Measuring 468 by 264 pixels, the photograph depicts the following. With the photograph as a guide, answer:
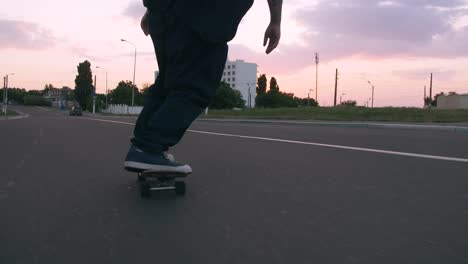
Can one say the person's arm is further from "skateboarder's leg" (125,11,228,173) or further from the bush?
the bush

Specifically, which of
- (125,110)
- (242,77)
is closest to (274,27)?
(125,110)

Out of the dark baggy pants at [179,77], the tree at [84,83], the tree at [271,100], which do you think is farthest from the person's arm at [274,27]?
the tree at [271,100]

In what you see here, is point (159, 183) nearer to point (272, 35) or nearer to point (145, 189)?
point (145, 189)

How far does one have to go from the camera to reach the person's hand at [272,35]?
237cm

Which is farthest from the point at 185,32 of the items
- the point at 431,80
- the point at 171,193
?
the point at 431,80

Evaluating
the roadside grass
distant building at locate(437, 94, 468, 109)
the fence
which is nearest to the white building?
the fence

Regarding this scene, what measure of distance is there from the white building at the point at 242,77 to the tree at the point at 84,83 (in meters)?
66.8

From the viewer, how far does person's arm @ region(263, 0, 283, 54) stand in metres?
2.29

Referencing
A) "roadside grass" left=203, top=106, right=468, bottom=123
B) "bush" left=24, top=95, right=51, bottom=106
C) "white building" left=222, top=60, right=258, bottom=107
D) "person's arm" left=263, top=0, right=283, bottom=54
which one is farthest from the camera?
"white building" left=222, top=60, right=258, bottom=107

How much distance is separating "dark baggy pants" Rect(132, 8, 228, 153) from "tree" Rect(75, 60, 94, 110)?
351ft

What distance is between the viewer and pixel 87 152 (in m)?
3.59

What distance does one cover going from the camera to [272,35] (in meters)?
2.40

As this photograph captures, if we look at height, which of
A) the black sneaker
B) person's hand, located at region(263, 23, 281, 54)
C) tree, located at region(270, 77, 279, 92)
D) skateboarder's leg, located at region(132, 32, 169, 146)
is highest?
tree, located at region(270, 77, 279, 92)

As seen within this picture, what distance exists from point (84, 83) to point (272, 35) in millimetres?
107496
